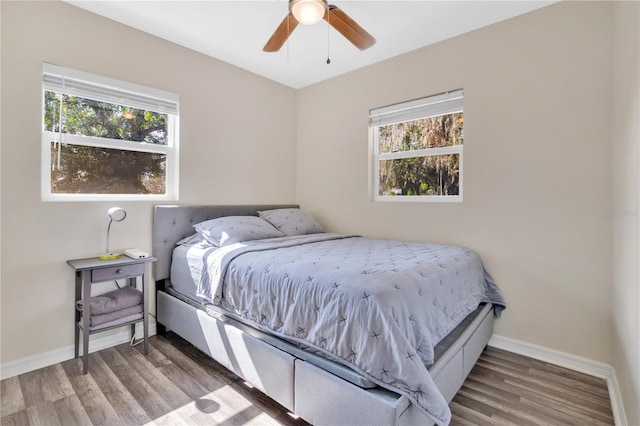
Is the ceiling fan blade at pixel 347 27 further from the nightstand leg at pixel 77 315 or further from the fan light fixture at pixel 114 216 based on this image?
the nightstand leg at pixel 77 315

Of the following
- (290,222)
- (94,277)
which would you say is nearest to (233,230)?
(290,222)

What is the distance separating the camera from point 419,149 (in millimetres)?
3010

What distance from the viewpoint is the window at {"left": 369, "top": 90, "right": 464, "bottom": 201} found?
9.09 ft

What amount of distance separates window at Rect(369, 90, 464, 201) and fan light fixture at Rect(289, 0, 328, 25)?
4.75 feet

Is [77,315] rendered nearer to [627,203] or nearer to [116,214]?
[116,214]

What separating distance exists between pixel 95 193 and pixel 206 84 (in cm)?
142

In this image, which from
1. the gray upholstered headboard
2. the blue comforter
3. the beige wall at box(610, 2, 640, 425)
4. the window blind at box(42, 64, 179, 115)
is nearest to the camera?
the blue comforter

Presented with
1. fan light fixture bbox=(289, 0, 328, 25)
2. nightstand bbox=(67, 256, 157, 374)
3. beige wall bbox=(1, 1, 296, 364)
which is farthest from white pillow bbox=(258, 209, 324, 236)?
fan light fixture bbox=(289, 0, 328, 25)

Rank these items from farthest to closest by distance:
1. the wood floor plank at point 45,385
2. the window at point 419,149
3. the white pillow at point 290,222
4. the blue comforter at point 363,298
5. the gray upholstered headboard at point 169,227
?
the white pillow at point 290,222 < the window at point 419,149 < the gray upholstered headboard at point 169,227 < the wood floor plank at point 45,385 < the blue comforter at point 363,298

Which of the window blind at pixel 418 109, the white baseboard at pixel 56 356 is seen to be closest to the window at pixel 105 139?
the white baseboard at pixel 56 356

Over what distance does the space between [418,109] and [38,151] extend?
3011 mm

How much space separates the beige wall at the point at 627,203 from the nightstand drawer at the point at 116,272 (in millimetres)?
2831

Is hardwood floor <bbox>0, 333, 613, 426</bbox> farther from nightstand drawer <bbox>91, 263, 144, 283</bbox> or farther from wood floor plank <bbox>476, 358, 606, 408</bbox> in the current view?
nightstand drawer <bbox>91, 263, 144, 283</bbox>

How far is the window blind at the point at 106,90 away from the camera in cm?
219
